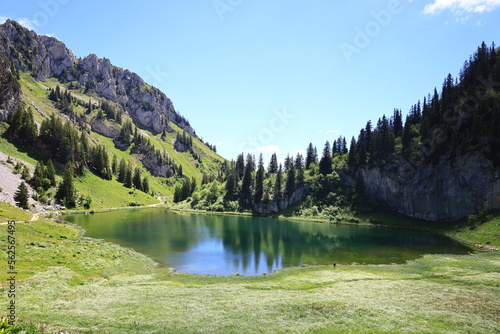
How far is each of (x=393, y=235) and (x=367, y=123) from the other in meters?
101

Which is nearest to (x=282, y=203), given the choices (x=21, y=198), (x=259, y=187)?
(x=259, y=187)

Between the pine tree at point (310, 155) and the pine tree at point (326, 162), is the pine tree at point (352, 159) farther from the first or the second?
the pine tree at point (310, 155)

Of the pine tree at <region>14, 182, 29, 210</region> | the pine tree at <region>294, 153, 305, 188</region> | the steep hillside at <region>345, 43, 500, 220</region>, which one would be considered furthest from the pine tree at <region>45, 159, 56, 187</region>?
the steep hillside at <region>345, 43, 500, 220</region>

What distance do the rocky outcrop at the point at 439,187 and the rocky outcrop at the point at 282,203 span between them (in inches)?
1496

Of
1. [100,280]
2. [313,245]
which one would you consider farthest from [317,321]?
[313,245]

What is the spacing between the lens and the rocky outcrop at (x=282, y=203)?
164m

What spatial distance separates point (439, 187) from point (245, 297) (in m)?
127

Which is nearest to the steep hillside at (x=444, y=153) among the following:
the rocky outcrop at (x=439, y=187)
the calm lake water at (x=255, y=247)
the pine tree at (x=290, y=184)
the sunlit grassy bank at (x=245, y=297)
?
the rocky outcrop at (x=439, y=187)

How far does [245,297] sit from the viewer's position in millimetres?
32188

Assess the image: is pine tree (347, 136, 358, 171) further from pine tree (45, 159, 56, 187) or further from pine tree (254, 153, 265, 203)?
pine tree (45, 159, 56, 187)

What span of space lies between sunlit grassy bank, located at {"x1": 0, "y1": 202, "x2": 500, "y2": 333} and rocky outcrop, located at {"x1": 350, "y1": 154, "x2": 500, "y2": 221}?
65.9 m

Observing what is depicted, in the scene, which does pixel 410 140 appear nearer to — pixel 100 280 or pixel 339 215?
pixel 339 215

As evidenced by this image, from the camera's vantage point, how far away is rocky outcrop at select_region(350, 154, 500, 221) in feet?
338

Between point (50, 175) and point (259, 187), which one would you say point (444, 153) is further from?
point (50, 175)
